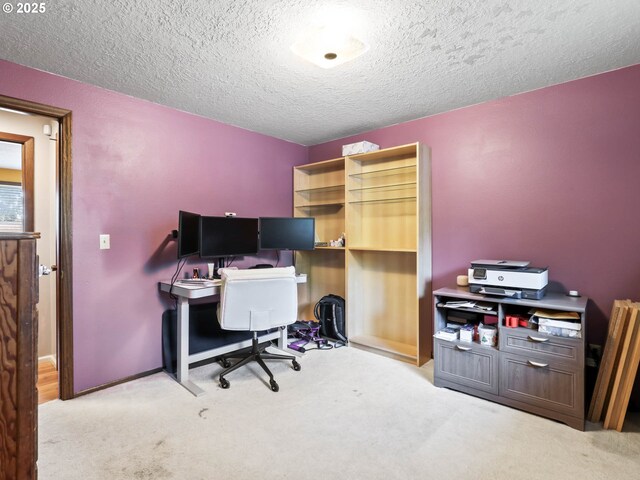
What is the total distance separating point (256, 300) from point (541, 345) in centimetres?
203

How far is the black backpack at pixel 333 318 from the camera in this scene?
3660 millimetres

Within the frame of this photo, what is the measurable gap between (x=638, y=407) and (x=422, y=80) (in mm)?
2734

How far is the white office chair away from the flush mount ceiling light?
1.55 meters

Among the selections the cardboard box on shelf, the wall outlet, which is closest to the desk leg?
the wall outlet

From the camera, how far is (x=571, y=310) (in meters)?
2.12

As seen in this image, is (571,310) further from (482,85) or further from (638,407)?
(482,85)

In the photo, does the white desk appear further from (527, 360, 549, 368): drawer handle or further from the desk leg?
(527, 360, 549, 368): drawer handle

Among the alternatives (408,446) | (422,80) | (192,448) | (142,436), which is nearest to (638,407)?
(408,446)

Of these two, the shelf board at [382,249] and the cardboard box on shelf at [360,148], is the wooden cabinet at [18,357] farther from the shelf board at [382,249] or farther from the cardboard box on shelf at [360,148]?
the cardboard box on shelf at [360,148]

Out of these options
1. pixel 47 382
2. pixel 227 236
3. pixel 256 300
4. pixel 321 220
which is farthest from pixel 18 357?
pixel 321 220

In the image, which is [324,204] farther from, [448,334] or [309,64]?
[448,334]

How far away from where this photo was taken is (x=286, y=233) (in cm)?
364

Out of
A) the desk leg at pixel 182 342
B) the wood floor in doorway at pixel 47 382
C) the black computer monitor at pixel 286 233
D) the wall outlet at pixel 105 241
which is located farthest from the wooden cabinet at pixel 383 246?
the wood floor in doorway at pixel 47 382

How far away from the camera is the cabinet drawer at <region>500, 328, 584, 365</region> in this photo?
2.11 meters
